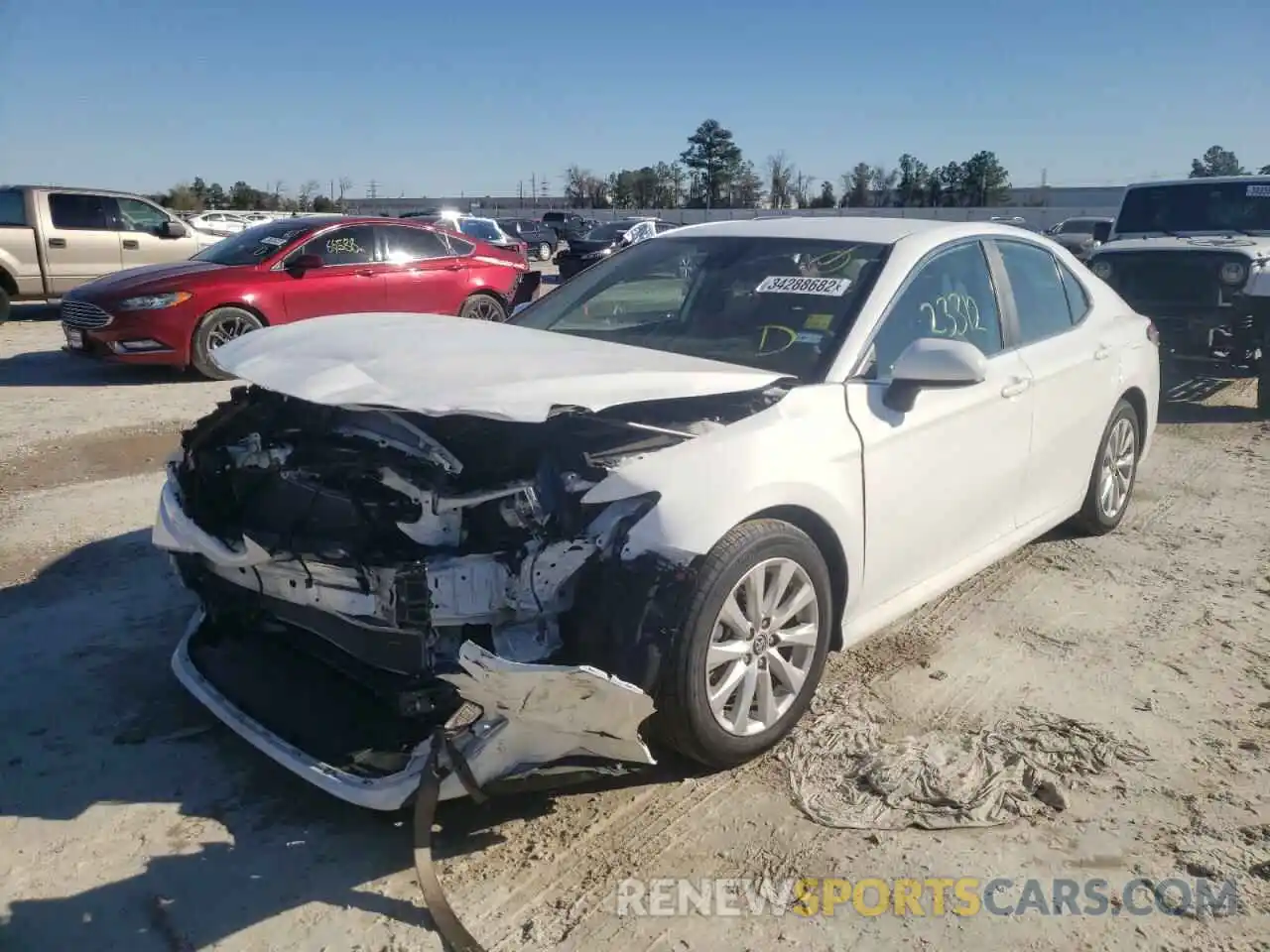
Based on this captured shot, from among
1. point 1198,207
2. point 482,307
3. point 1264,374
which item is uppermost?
point 1198,207

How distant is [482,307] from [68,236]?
643cm

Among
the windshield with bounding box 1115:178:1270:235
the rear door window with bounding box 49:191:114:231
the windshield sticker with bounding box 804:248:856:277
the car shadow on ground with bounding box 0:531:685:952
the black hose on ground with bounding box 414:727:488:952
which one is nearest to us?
the black hose on ground with bounding box 414:727:488:952

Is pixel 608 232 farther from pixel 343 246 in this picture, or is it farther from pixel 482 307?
pixel 343 246

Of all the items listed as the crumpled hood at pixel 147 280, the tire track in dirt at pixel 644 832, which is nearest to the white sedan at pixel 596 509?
the tire track in dirt at pixel 644 832

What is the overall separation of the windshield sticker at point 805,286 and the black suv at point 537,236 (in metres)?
32.2

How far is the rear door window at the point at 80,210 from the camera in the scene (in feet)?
45.7

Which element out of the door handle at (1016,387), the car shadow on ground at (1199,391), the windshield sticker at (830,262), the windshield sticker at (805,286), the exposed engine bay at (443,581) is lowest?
the car shadow on ground at (1199,391)

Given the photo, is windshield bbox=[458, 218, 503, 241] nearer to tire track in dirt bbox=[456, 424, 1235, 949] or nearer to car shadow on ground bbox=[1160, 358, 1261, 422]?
car shadow on ground bbox=[1160, 358, 1261, 422]

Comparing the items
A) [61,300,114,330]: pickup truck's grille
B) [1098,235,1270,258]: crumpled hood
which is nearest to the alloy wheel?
[1098,235,1270,258]: crumpled hood

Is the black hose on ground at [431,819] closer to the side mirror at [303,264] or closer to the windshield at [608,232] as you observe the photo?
the side mirror at [303,264]

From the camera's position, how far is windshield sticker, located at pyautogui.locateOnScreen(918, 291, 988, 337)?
13.2 ft

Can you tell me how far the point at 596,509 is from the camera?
295cm

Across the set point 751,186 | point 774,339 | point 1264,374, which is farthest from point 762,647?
point 751,186

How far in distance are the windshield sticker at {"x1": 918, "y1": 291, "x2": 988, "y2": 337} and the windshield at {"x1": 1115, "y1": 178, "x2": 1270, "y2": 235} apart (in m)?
7.61
